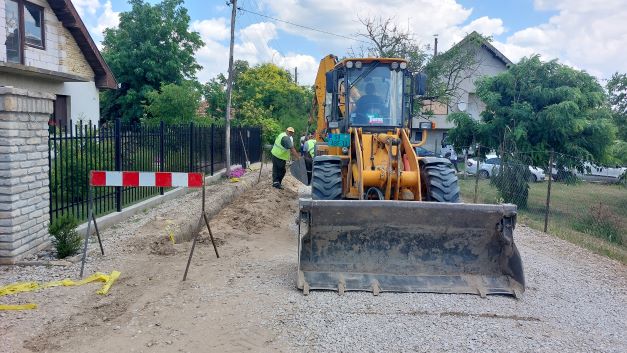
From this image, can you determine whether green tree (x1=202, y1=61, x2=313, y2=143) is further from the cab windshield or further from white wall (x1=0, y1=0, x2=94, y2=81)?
the cab windshield

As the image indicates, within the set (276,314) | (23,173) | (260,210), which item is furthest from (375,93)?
(23,173)

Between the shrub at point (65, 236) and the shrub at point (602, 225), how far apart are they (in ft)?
31.8

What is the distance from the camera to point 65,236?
729cm

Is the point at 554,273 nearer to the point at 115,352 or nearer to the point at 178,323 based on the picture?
the point at 178,323

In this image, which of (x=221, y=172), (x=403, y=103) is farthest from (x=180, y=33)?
(x=403, y=103)

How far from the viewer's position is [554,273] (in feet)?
24.6

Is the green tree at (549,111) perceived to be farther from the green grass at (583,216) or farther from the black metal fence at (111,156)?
the black metal fence at (111,156)

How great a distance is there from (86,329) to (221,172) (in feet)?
43.3

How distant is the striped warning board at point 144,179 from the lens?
6.89m

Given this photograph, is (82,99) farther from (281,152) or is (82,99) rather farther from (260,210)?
(260,210)

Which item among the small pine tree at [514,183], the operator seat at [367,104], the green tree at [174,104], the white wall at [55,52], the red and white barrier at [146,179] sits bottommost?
the small pine tree at [514,183]

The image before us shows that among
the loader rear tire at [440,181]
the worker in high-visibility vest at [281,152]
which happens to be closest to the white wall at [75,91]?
the worker in high-visibility vest at [281,152]

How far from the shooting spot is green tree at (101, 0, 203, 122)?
27438mm

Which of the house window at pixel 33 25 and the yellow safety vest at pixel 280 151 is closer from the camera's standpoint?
the yellow safety vest at pixel 280 151
